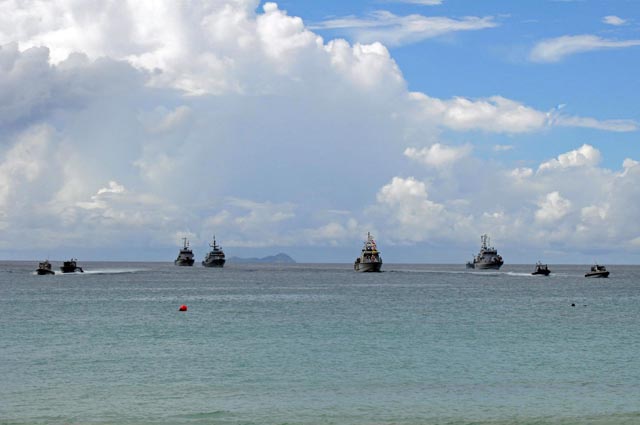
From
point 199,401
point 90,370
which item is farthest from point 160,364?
point 199,401

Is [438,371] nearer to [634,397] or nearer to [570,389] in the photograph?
[570,389]

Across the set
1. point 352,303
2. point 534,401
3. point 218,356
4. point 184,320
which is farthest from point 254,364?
point 352,303

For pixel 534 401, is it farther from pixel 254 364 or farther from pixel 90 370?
pixel 90 370

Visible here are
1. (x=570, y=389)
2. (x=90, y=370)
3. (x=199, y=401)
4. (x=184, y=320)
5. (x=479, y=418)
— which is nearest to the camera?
(x=479, y=418)

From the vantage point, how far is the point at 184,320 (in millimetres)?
81188

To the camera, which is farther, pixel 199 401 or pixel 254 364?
pixel 254 364

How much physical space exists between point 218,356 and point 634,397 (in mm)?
27268

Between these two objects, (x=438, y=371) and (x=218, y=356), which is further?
(x=218, y=356)

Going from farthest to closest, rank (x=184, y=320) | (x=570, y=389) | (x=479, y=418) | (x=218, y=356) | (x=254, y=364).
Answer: (x=184, y=320)
(x=218, y=356)
(x=254, y=364)
(x=570, y=389)
(x=479, y=418)

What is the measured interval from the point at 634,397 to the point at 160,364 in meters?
28.6

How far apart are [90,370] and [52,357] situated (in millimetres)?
7112

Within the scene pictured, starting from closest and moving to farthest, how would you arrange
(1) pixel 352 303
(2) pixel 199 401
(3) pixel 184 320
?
(2) pixel 199 401
(3) pixel 184 320
(1) pixel 352 303

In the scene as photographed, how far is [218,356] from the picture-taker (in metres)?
53.0

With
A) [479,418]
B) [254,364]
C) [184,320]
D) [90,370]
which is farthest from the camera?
[184,320]
